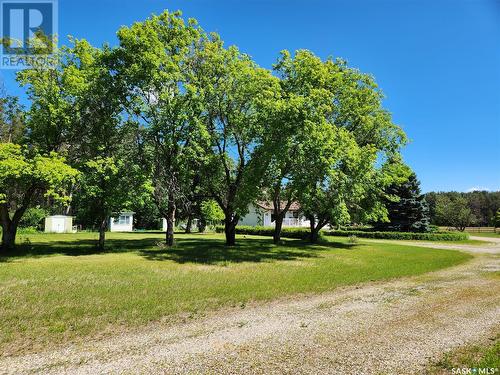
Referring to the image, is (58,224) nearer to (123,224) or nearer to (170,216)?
(123,224)

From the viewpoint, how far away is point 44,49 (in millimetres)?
22500

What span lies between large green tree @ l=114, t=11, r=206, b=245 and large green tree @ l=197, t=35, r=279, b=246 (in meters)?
1.13

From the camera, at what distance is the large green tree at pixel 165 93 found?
2214 centimetres

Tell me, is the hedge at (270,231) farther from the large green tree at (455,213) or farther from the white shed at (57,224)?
the large green tree at (455,213)

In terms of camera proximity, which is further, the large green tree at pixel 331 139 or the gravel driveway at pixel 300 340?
the large green tree at pixel 331 139

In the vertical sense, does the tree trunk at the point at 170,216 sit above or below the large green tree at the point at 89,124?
below

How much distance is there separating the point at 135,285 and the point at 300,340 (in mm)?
7112

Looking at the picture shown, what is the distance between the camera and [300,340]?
7035 mm

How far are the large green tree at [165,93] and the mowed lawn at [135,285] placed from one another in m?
6.33

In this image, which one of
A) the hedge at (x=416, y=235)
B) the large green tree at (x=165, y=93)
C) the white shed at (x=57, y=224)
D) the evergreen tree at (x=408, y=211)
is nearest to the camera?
the large green tree at (x=165, y=93)

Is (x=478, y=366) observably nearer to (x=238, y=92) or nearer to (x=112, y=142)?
(x=238, y=92)

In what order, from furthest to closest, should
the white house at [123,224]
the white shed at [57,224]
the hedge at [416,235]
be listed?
the white house at [123,224] → the white shed at [57,224] → the hedge at [416,235]

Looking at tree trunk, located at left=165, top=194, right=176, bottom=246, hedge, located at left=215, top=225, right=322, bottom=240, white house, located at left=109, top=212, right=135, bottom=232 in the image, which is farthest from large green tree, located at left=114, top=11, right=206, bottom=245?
white house, located at left=109, top=212, right=135, bottom=232

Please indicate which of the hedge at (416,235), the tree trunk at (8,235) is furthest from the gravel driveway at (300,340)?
the hedge at (416,235)
